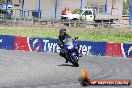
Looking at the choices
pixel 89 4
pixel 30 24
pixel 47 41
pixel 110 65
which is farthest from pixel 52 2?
pixel 110 65

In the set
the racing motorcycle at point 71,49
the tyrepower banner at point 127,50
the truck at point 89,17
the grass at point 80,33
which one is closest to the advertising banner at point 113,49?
the tyrepower banner at point 127,50

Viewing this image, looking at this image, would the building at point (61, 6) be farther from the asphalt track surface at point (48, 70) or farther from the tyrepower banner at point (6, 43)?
the asphalt track surface at point (48, 70)

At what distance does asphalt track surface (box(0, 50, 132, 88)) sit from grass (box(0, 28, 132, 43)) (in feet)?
39.4

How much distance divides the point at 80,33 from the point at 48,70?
2182 centimetres

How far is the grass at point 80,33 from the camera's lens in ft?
127

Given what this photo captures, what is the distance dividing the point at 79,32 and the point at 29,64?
787 inches

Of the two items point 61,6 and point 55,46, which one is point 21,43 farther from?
point 61,6

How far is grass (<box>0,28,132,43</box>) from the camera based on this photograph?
38844 millimetres

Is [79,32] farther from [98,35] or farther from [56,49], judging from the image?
[56,49]

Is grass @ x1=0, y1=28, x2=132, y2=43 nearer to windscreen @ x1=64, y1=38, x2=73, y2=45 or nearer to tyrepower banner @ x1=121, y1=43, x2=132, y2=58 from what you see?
tyrepower banner @ x1=121, y1=43, x2=132, y2=58

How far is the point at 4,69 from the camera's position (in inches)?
770

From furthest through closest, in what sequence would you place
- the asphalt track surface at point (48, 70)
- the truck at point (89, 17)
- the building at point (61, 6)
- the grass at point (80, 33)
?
the building at point (61, 6) → the truck at point (89, 17) → the grass at point (80, 33) → the asphalt track surface at point (48, 70)

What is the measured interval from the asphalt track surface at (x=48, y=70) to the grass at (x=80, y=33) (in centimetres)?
1201

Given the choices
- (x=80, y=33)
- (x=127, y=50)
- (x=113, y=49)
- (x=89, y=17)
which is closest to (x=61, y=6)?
(x=89, y=17)
